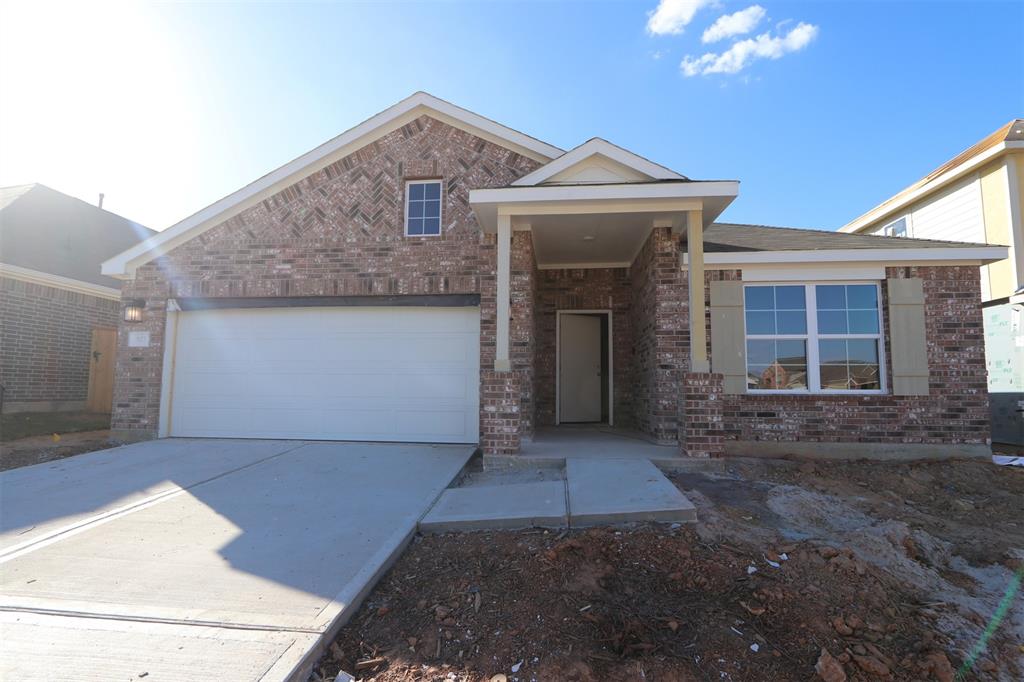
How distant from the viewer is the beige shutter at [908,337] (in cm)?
712

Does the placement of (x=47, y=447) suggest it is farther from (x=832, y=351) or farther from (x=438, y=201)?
(x=832, y=351)

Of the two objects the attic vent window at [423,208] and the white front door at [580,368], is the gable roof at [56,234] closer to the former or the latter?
the attic vent window at [423,208]

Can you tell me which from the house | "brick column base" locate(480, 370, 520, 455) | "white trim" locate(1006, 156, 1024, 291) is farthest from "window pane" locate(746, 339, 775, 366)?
"white trim" locate(1006, 156, 1024, 291)

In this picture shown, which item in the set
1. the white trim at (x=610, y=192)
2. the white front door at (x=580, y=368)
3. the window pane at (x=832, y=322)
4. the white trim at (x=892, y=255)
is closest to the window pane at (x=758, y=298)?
the white trim at (x=892, y=255)

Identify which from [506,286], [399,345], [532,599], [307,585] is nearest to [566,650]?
[532,599]

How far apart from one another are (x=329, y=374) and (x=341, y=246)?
2.06 m

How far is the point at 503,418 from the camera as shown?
620cm

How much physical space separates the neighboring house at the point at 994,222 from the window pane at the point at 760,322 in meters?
4.89

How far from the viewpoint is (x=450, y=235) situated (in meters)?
7.96

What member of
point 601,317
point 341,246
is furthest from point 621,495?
point 341,246

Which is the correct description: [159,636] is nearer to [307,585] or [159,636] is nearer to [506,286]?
[307,585]

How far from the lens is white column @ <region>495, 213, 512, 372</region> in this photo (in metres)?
6.36

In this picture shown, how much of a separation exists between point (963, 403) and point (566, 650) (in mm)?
7565

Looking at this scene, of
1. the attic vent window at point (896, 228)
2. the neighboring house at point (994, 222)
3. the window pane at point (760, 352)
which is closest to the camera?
the window pane at point (760, 352)
